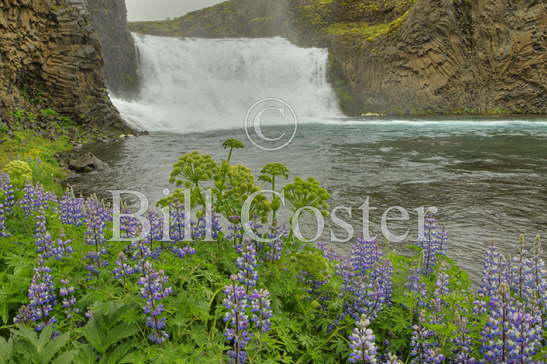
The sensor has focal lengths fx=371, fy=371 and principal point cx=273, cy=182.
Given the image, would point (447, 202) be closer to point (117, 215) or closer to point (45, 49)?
point (117, 215)

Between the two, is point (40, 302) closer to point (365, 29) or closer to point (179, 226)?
point (179, 226)

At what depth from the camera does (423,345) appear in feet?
9.21

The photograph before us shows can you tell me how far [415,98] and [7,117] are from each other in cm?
3905

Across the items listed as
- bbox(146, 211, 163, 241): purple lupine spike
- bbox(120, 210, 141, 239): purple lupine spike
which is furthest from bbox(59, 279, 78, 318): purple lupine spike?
bbox(146, 211, 163, 241): purple lupine spike

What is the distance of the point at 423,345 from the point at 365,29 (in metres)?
55.1

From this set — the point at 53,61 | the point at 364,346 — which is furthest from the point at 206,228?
the point at 53,61

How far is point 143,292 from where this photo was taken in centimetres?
261

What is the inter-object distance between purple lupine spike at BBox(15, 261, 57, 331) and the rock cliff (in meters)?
44.8

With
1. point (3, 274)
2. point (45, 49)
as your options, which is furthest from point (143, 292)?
point (45, 49)

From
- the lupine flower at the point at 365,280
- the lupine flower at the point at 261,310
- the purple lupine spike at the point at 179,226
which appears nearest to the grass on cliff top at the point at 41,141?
the purple lupine spike at the point at 179,226

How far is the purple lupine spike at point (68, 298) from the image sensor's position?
296 cm

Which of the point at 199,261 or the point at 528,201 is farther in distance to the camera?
the point at 528,201

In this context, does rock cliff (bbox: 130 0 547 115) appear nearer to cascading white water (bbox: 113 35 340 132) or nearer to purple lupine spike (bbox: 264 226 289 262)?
cascading white water (bbox: 113 35 340 132)

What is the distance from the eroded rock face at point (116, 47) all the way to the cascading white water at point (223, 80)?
3.42 ft
